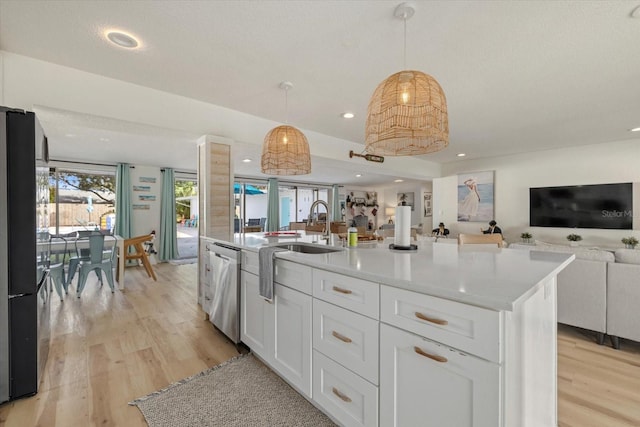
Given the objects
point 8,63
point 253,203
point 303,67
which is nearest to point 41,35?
point 8,63

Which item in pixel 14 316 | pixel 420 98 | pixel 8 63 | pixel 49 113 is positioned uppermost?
pixel 8 63

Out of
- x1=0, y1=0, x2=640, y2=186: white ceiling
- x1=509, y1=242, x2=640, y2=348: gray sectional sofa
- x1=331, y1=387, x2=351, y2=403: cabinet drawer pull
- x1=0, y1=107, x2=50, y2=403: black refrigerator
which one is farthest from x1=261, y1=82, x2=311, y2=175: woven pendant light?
x1=509, y1=242, x2=640, y2=348: gray sectional sofa

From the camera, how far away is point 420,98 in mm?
1529

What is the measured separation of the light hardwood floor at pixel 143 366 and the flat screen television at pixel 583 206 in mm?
3533

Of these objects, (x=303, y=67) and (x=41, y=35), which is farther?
(x=303, y=67)

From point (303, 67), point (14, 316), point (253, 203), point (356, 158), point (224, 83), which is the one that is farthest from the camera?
point (253, 203)

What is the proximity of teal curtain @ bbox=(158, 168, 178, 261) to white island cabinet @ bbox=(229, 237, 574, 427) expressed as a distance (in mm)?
5926

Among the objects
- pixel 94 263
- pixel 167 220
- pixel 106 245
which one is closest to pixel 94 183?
pixel 167 220

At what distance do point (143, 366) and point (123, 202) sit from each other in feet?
17.1

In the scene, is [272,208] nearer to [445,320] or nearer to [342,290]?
[342,290]

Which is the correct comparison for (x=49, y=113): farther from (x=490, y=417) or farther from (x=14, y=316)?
(x=490, y=417)

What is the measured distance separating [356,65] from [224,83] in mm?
1312

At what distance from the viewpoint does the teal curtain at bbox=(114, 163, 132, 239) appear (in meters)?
6.17

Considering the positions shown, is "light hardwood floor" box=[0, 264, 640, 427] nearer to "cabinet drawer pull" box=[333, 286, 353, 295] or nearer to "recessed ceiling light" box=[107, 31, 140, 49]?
"cabinet drawer pull" box=[333, 286, 353, 295]
